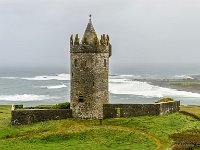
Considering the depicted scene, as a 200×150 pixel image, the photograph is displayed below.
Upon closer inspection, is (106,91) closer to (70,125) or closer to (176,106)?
(70,125)

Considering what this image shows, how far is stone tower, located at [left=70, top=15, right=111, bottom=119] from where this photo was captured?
34.6m

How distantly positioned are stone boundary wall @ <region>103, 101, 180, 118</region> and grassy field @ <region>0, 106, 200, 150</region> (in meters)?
0.88

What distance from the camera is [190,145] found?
26.2 metres

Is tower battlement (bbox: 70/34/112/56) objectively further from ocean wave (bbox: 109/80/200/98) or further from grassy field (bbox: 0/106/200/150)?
ocean wave (bbox: 109/80/200/98)

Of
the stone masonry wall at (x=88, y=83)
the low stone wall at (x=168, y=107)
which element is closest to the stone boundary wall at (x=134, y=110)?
the low stone wall at (x=168, y=107)

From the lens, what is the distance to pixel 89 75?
113ft

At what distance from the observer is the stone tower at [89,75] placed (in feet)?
113

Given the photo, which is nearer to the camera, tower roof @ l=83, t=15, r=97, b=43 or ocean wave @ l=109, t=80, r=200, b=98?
tower roof @ l=83, t=15, r=97, b=43

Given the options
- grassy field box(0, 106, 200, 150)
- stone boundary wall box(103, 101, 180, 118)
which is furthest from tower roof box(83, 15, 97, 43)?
grassy field box(0, 106, 200, 150)

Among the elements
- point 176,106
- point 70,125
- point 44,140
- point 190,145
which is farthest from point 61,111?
point 190,145

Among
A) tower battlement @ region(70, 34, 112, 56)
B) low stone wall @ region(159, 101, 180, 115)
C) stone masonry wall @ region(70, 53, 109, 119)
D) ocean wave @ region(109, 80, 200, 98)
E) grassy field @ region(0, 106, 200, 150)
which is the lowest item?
ocean wave @ region(109, 80, 200, 98)

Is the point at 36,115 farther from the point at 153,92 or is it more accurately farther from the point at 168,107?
the point at 153,92

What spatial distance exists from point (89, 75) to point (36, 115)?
21.5ft

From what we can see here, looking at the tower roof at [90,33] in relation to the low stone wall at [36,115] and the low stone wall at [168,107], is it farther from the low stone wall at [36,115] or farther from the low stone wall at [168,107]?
the low stone wall at [168,107]
